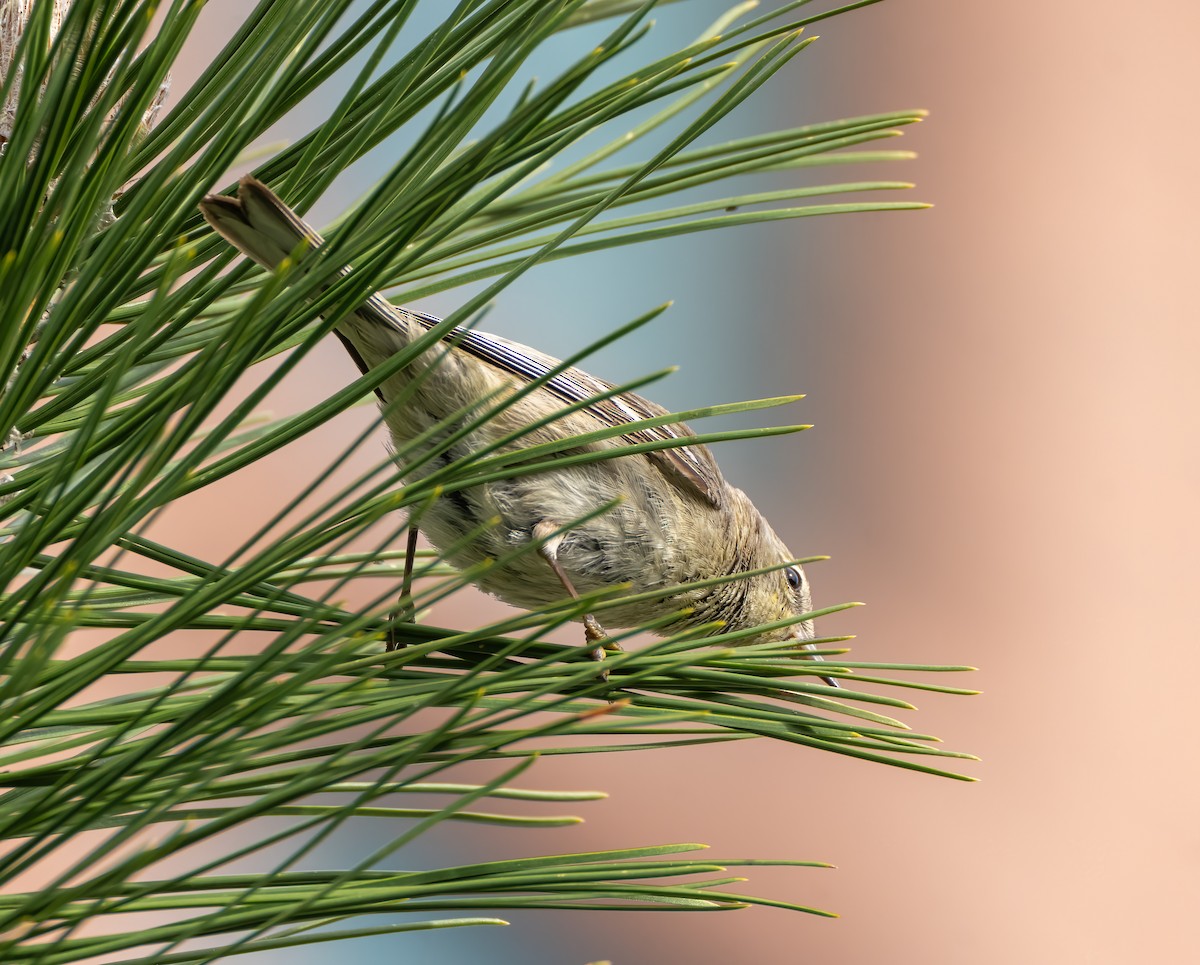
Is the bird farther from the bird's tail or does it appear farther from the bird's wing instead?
the bird's tail

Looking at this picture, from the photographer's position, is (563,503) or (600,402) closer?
(563,503)

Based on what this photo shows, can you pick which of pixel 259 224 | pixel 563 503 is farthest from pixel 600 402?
pixel 259 224

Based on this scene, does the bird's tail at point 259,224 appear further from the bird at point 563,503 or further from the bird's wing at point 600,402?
the bird's wing at point 600,402

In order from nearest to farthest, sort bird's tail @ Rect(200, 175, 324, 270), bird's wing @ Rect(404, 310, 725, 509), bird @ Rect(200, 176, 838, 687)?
bird's tail @ Rect(200, 175, 324, 270), bird @ Rect(200, 176, 838, 687), bird's wing @ Rect(404, 310, 725, 509)

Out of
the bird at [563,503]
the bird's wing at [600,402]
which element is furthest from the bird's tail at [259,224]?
the bird's wing at [600,402]

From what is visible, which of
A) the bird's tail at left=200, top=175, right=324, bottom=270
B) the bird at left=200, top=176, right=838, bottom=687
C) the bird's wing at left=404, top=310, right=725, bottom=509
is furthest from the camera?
the bird's wing at left=404, top=310, right=725, bottom=509

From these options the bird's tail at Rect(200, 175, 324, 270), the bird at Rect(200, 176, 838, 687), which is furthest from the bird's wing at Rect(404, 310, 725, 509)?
the bird's tail at Rect(200, 175, 324, 270)

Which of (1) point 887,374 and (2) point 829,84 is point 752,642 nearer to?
(1) point 887,374

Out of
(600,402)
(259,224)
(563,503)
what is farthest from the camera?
(600,402)

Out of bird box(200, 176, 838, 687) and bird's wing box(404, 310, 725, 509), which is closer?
Result: bird box(200, 176, 838, 687)

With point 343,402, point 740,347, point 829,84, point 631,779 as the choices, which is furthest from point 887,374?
point 343,402

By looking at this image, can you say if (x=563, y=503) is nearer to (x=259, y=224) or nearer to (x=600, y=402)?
(x=600, y=402)
